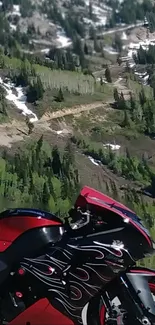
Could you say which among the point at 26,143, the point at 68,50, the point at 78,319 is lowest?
the point at 68,50

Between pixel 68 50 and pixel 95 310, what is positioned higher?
pixel 95 310

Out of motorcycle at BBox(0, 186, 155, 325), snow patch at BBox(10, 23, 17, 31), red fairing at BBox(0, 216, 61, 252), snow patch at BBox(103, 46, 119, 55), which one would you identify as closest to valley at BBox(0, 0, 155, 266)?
red fairing at BBox(0, 216, 61, 252)

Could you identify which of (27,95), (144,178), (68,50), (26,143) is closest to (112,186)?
(144,178)

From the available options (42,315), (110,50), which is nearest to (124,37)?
(110,50)

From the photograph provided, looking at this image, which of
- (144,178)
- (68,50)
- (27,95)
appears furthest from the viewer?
(68,50)

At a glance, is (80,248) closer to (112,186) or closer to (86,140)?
(112,186)

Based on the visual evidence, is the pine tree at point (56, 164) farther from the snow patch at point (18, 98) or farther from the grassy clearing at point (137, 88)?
the grassy clearing at point (137, 88)

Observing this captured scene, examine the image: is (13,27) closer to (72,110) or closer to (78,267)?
(72,110)

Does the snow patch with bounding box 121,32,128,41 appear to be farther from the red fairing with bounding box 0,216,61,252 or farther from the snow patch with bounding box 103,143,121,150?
the red fairing with bounding box 0,216,61,252
